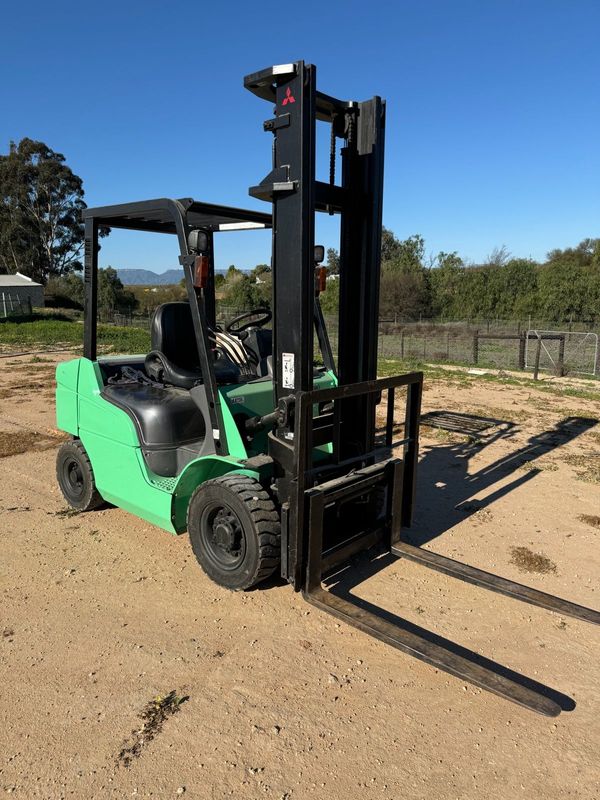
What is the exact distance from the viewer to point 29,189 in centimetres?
5644

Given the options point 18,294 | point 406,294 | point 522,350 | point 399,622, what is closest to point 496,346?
point 522,350

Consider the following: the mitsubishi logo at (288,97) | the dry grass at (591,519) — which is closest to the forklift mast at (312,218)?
the mitsubishi logo at (288,97)

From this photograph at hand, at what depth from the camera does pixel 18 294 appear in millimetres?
51375

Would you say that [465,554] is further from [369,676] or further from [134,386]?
[134,386]

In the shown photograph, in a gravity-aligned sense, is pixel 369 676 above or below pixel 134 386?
below

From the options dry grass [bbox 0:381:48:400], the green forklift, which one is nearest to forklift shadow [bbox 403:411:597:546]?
the green forklift

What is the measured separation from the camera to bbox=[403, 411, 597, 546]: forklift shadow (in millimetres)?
6035

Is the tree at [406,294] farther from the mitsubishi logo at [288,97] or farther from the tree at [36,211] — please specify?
the mitsubishi logo at [288,97]

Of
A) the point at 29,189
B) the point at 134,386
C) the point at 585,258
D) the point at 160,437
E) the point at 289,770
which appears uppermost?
the point at 29,189

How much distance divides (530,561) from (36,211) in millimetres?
62901

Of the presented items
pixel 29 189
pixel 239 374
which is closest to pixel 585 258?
pixel 29 189

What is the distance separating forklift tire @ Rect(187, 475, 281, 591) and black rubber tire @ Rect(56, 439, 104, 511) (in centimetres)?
174

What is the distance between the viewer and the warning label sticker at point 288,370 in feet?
13.8

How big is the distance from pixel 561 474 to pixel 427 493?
2095 millimetres
